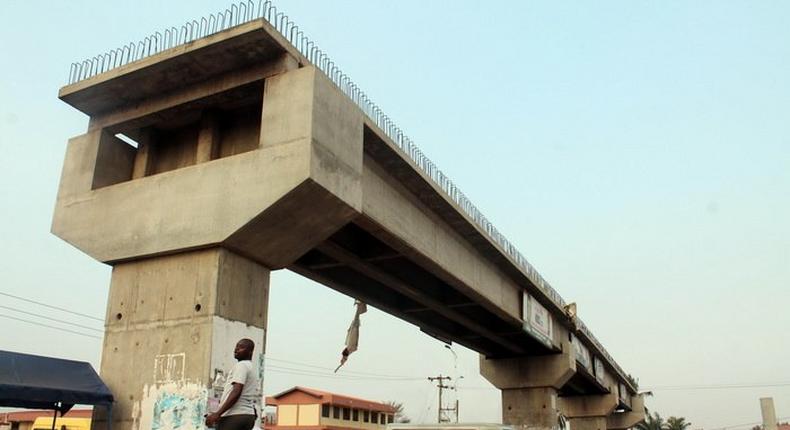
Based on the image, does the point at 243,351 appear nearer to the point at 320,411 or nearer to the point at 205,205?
the point at 205,205

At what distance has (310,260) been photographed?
698 inches

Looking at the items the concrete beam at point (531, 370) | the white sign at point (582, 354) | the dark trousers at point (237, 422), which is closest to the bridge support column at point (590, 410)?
the white sign at point (582, 354)

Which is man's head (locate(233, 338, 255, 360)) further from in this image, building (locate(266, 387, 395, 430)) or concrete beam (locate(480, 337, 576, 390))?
building (locate(266, 387, 395, 430))

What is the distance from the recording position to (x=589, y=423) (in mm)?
47875

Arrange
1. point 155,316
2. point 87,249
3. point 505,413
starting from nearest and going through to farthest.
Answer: point 155,316, point 87,249, point 505,413

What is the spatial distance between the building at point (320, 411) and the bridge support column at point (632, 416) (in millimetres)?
25076

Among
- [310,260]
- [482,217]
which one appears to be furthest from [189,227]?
[482,217]

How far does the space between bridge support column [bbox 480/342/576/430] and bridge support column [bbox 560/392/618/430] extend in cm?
1789

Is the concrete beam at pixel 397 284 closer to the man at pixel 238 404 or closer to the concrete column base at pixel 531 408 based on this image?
the concrete column base at pixel 531 408

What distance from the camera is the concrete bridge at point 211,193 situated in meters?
10.9

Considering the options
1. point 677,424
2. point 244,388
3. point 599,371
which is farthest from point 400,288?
point 677,424

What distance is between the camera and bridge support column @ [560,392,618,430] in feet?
153

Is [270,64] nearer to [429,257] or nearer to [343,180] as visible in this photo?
[343,180]

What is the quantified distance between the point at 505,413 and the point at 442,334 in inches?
263
